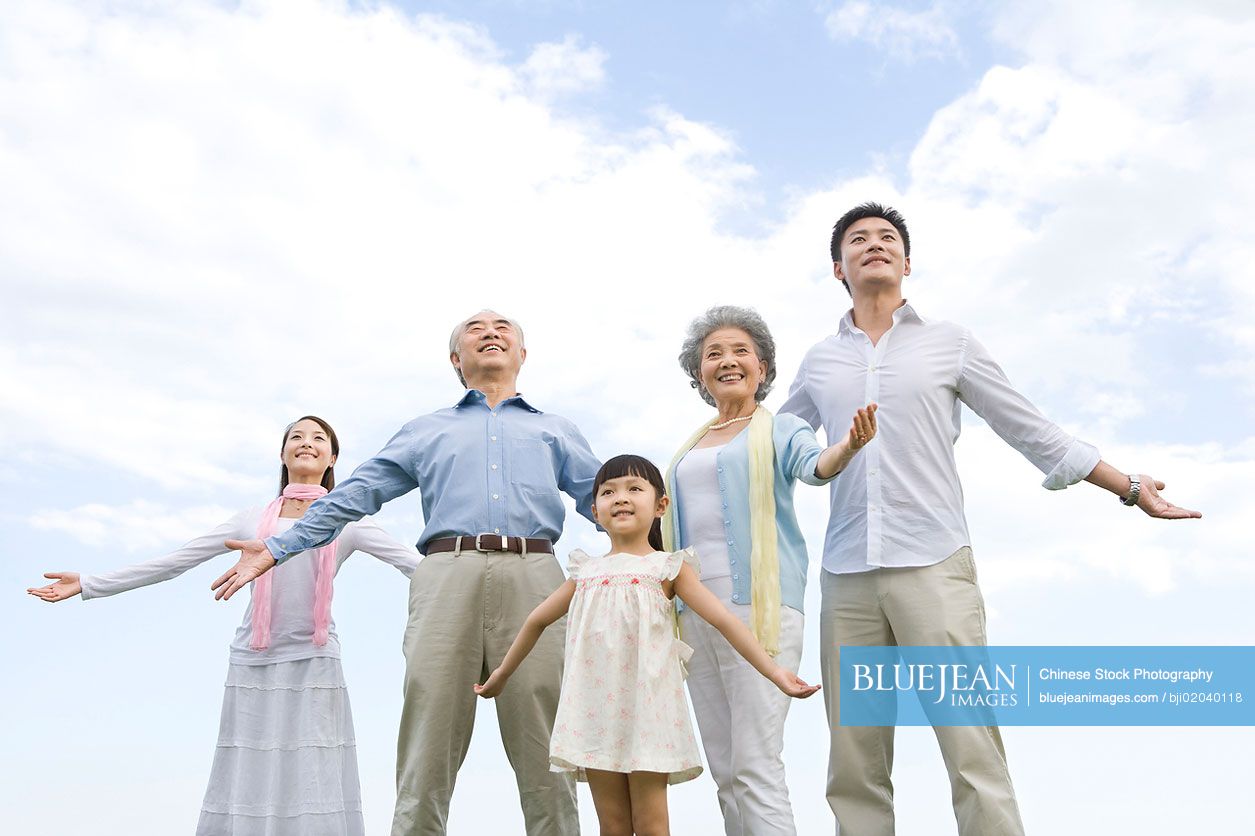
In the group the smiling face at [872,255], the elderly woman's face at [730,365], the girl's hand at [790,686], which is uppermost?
the smiling face at [872,255]

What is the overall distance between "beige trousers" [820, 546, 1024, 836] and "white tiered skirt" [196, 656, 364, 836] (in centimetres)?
335

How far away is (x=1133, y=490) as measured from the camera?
5457 mm

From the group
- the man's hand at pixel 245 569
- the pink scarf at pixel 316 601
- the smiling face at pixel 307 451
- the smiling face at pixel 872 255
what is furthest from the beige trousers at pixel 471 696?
the smiling face at pixel 307 451

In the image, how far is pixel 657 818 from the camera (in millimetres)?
4625

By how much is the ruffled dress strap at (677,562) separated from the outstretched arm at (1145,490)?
2038 millimetres

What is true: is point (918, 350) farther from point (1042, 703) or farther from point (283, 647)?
point (283, 647)

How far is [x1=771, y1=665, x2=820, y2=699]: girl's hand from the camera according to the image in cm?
454

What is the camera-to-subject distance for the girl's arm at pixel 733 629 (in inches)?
179

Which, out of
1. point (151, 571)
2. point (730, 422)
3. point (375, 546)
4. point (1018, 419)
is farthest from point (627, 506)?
point (151, 571)

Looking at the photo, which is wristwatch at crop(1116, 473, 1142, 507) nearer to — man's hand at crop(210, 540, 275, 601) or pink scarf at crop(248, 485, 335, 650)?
man's hand at crop(210, 540, 275, 601)

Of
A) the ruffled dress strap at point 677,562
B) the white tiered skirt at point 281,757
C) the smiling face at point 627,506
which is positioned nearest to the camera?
the ruffled dress strap at point 677,562

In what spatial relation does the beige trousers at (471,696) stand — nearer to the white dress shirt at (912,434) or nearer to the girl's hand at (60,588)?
the white dress shirt at (912,434)

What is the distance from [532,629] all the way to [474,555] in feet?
2.01

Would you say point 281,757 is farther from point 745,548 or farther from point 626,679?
point 745,548
